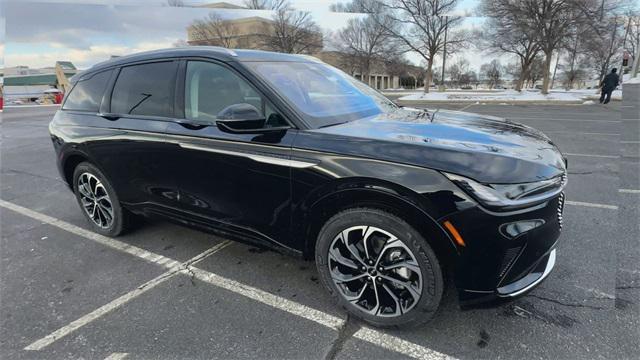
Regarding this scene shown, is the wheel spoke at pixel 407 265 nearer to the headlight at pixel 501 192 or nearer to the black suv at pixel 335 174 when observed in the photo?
the black suv at pixel 335 174

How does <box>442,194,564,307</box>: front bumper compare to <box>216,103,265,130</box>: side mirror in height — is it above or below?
below

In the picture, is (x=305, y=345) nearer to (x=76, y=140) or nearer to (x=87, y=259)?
(x=87, y=259)

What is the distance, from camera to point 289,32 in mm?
39344

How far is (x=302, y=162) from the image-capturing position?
2344 mm

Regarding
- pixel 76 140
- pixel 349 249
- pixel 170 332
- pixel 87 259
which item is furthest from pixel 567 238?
pixel 76 140

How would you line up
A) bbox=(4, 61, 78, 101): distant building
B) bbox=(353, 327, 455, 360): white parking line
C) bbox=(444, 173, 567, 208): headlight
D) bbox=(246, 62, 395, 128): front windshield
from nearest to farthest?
bbox=(444, 173, 567, 208): headlight, bbox=(353, 327, 455, 360): white parking line, bbox=(246, 62, 395, 128): front windshield, bbox=(4, 61, 78, 101): distant building

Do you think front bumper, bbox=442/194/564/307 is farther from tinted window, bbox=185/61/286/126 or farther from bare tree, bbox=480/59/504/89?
bare tree, bbox=480/59/504/89

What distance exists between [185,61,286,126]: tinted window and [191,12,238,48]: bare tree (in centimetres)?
3835

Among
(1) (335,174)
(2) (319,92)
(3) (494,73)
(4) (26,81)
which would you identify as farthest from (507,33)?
(4) (26,81)

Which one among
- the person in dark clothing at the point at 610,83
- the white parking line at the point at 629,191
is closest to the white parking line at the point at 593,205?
the white parking line at the point at 629,191

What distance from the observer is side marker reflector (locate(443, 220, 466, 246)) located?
6.46ft

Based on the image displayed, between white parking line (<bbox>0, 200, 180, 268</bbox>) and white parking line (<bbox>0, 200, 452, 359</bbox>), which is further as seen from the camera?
white parking line (<bbox>0, 200, 180, 268</bbox>)

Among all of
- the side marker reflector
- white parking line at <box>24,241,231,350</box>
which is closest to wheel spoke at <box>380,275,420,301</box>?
the side marker reflector

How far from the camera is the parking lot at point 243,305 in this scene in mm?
2205
